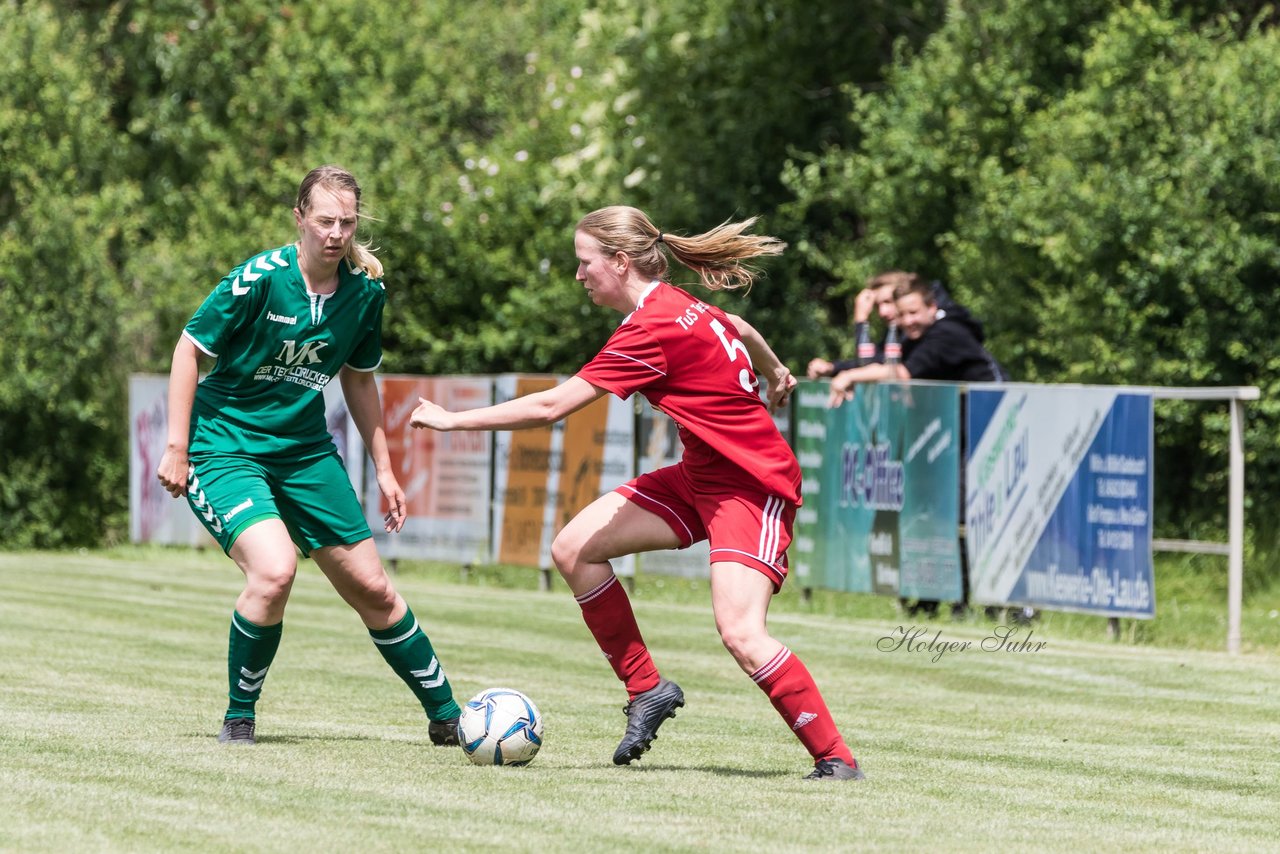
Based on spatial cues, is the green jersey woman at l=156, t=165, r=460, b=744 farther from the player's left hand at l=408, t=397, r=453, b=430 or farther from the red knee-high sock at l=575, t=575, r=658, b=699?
the player's left hand at l=408, t=397, r=453, b=430

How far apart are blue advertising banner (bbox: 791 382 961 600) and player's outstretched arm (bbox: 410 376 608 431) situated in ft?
21.9

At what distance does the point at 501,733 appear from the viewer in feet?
21.7

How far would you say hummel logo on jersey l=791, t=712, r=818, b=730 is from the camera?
6250mm

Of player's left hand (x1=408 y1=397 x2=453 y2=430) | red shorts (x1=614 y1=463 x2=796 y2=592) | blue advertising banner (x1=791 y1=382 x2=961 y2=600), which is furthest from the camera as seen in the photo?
blue advertising banner (x1=791 y1=382 x2=961 y2=600)

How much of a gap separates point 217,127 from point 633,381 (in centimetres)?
2324

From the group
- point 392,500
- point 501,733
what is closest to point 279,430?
point 392,500

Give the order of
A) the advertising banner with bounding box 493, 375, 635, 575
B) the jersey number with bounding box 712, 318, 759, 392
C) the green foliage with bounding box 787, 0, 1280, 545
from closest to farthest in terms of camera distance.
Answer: the jersey number with bounding box 712, 318, 759, 392 < the green foliage with bounding box 787, 0, 1280, 545 < the advertising banner with bounding box 493, 375, 635, 575

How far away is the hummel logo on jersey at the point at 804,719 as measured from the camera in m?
6.25

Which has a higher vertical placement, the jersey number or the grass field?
the jersey number

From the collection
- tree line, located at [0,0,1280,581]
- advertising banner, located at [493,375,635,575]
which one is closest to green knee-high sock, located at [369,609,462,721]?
advertising banner, located at [493,375,635,575]

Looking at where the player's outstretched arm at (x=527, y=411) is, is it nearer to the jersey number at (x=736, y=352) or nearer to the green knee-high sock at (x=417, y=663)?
the jersey number at (x=736, y=352)

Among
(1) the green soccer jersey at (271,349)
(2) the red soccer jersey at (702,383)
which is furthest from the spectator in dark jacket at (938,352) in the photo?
(2) the red soccer jersey at (702,383)

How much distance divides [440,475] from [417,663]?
9.53 meters

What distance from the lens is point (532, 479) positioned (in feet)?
52.3
